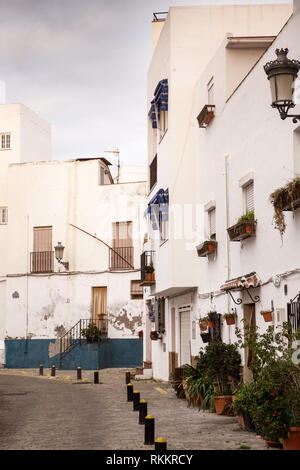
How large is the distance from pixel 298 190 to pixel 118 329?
22932 mm

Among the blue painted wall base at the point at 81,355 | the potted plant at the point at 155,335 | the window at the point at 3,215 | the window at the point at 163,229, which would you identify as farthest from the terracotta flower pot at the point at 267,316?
the window at the point at 3,215

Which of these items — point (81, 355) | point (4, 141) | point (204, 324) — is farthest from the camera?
point (4, 141)

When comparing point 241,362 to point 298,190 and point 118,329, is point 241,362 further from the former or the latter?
point 118,329

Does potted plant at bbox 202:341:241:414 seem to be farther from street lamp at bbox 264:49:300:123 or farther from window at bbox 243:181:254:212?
street lamp at bbox 264:49:300:123

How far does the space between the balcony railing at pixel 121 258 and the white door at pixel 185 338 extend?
36.7 ft

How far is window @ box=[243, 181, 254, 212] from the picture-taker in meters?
14.7

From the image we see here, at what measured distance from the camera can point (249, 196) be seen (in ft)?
48.9

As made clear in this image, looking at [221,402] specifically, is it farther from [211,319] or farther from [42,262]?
[42,262]

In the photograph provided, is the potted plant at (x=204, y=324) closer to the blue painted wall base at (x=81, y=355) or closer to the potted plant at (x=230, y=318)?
the potted plant at (x=230, y=318)

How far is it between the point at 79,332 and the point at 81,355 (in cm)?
164

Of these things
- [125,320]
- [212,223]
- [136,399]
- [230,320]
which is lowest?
[136,399]

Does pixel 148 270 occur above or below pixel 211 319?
above

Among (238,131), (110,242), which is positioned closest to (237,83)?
(238,131)

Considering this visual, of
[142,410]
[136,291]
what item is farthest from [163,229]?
[136,291]
